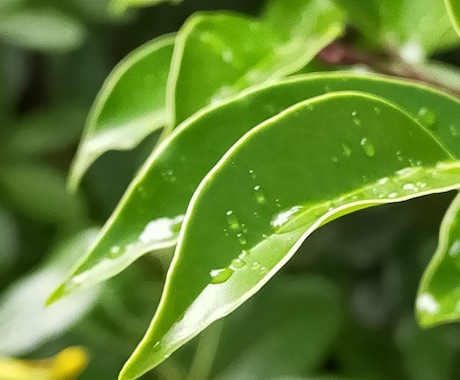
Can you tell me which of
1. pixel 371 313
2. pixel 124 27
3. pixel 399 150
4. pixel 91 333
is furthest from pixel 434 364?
pixel 124 27

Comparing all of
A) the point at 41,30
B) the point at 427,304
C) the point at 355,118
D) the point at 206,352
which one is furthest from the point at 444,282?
the point at 41,30

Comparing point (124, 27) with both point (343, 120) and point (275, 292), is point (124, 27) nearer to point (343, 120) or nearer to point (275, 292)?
point (275, 292)

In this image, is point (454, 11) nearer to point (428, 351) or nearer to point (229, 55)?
point (229, 55)

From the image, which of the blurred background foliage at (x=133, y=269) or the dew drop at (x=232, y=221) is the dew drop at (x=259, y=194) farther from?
the blurred background foliage at (x=133, y=269)

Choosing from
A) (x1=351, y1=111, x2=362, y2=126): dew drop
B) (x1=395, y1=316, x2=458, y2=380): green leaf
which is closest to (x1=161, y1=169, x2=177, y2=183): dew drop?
(x1=351, y1=111, x2=362, y2=126): dew drop

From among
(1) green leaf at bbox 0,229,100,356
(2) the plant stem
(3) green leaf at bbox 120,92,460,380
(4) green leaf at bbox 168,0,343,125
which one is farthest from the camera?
(2) the plant stem

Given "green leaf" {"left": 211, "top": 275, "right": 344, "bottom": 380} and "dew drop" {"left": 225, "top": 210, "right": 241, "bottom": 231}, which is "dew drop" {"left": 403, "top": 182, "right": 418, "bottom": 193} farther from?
"green leaf" {"left": 211, "top": 275, "right": 344, "bottom": 380}

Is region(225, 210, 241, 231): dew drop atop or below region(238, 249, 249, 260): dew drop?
atop
